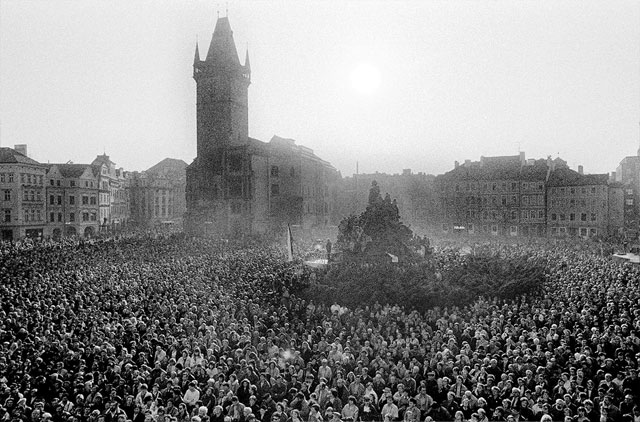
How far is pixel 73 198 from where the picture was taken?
7450cm

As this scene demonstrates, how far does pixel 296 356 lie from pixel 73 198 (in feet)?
226

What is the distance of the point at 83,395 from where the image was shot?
40.5 feet

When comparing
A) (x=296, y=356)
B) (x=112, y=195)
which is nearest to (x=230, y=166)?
(x=112, y=195)

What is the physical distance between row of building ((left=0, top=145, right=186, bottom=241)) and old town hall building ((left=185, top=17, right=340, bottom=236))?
55.7 ft

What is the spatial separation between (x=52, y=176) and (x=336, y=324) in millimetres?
65774

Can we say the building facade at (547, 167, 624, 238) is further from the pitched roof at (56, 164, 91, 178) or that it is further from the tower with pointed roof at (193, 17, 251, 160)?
the pitched roof at (56, 164, 91, 178)

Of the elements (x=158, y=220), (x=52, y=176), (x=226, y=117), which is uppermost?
(x=226, y=117)

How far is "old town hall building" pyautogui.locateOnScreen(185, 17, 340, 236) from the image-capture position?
6662 centimetres

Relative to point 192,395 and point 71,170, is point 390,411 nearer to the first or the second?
point 192,395

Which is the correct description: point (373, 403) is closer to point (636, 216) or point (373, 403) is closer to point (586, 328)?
point (586, 328)

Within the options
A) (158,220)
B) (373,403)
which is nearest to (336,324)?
(373,403)

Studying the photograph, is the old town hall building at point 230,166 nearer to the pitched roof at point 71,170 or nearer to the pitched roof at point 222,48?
the pitched roof at point 222,48

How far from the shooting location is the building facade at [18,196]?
64875mm

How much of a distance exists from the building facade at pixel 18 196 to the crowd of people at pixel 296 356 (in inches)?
1750
